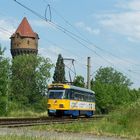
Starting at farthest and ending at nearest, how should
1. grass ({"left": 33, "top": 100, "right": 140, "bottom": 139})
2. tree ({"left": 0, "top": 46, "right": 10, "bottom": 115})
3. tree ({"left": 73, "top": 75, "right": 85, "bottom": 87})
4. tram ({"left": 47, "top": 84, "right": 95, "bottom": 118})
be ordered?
tree ({"left": 73, "top": 75, "right": 85, "bottom": 87}) < tree ({"left": 0, "top": 46, "right": 10, "bottom": 115}) < tram ({"left": 47, "top": 84, "right": 95, "bottom": 118}) < grass ({"left": 33, "top": 100, "right": 140, "bottom": 139})

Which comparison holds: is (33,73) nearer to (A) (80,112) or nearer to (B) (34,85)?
(B) (34,85)

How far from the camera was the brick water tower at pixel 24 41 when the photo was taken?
147500 millimetres

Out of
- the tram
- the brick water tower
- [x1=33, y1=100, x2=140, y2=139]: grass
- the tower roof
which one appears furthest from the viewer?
the tower roof

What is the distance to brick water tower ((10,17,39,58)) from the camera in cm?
14750

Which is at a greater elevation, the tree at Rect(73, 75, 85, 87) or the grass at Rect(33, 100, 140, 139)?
the tree at Rect(73, 75, 85, 87)

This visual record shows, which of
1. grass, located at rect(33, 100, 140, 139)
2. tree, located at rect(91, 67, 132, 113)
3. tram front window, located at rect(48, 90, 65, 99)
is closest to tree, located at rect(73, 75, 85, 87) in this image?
tree, located at rect(91, 67, 132, 113)

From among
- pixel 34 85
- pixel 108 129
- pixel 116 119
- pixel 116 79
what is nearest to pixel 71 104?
pixel 116 119

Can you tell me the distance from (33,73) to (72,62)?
70.5 meters

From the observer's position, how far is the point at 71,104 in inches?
1938

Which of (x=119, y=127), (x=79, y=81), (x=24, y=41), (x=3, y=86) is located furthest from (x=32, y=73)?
(x=119, y=127)

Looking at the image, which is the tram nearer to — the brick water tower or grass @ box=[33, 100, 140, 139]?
grass @ box=[33, 100, 140, 139]

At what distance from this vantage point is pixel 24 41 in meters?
150

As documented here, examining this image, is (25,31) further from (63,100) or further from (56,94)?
(63,100)

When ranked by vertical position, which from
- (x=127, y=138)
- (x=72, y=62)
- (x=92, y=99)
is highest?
(x=72, y=62)
